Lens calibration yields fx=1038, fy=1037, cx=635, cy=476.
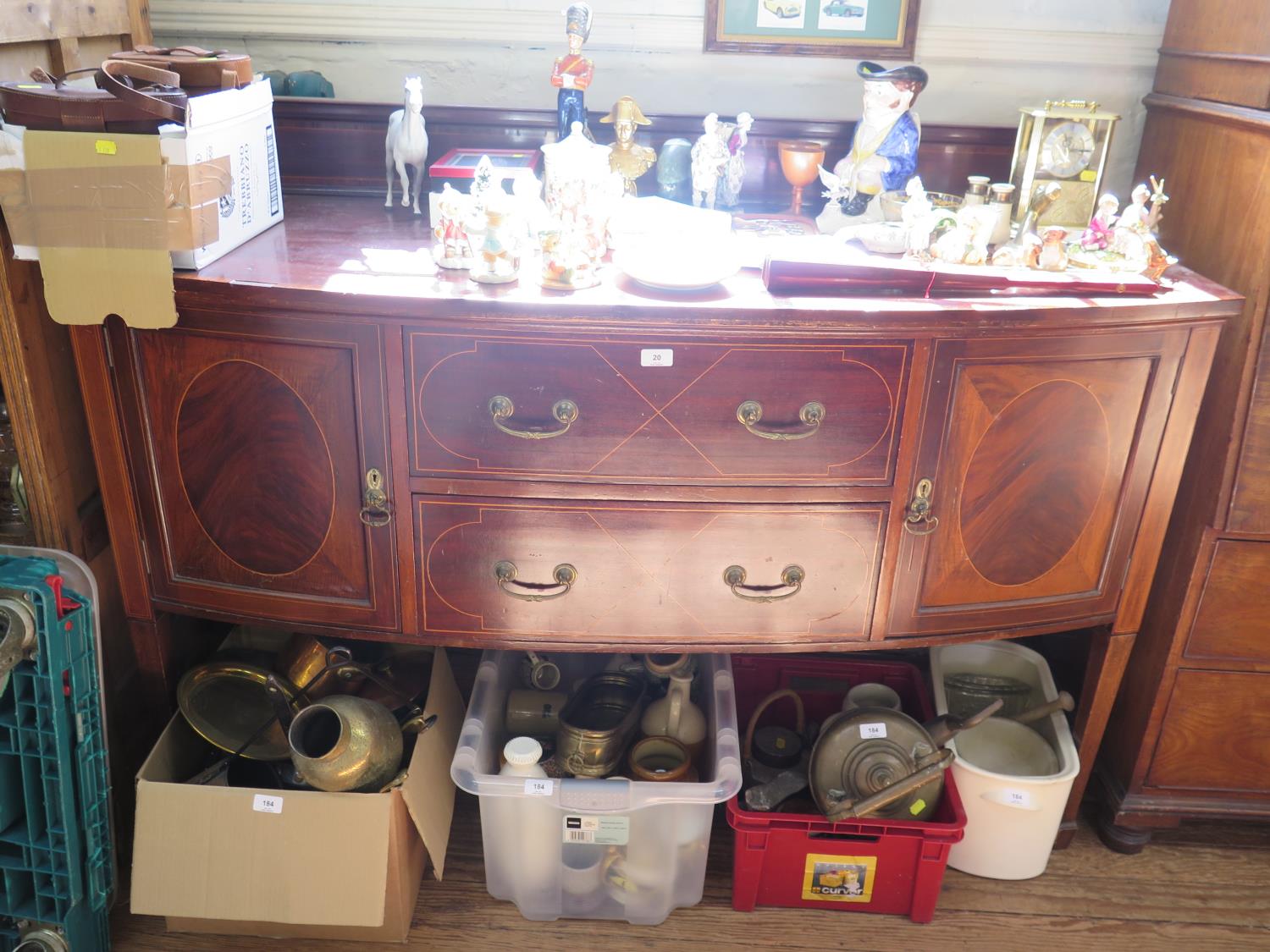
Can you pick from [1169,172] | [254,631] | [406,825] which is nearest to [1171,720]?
[1169,172]

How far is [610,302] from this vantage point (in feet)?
4.46

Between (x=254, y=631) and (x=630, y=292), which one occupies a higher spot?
(x=630, y=292)

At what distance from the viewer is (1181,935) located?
68.6 inches

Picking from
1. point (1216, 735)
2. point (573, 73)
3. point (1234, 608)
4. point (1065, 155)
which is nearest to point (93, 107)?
point (573, 73)

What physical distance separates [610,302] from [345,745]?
2.65 feet

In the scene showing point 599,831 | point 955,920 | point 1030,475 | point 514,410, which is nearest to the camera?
point 514,410

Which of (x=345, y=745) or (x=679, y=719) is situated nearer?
(x=345, y=745)

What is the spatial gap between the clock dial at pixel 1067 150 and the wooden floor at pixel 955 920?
122 centimetres

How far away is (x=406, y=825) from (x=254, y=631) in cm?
53

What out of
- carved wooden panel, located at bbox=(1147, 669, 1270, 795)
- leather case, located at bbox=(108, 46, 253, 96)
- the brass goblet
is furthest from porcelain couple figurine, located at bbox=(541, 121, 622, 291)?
carved wooden panel, located at bbox=(1147, 669, 1270, 795)

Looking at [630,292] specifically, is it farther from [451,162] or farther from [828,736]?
[828,736]

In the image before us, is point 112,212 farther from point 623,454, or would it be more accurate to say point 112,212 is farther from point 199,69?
point 623,454

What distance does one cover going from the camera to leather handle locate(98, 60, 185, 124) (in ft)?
4.33

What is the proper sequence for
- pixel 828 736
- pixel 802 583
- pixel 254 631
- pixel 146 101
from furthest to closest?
pixel 254 631 < pixel 828 736 < pixel 802 583 < pixel 146 101
